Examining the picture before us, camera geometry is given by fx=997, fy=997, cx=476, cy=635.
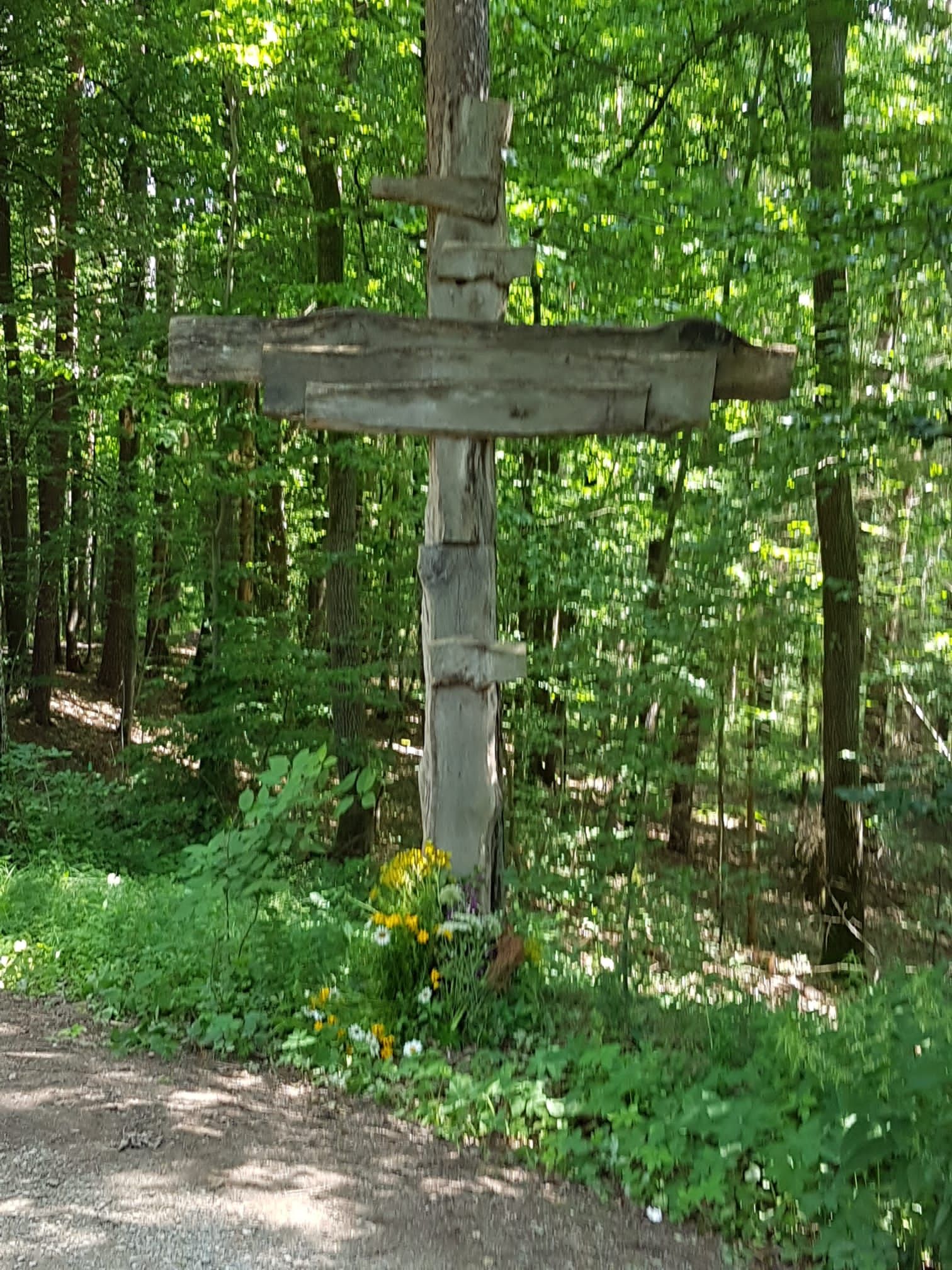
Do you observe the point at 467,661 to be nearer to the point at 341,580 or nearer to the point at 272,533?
the point at 341,580

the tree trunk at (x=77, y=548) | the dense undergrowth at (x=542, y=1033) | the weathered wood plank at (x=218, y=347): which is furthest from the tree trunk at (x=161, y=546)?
the weathered wood plank at (x=218, y=347)

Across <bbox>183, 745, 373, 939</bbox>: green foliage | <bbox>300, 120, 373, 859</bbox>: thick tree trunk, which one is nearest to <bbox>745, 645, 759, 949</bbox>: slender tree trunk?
<bbox>300, 120, 373, 859</bbox>: thick tree trunk

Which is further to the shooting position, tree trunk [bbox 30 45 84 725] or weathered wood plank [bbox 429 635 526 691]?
tree trunk [bbox 30 45 84 725]

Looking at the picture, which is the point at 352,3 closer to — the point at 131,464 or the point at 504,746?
the point at 131,464

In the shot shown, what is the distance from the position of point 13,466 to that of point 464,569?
9.00 metres

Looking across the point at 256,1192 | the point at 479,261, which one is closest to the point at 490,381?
the point at 479,261

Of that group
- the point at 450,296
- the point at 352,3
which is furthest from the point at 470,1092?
the point at 352,3

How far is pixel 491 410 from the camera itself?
4816 millimetres

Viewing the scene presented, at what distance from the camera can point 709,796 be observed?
11773 mm

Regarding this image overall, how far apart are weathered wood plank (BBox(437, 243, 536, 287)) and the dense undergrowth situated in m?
2.52

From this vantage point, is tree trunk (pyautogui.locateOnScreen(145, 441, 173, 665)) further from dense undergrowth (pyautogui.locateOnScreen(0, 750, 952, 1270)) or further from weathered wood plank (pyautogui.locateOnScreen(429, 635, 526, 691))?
weathered wood plank (pyautogui.locateOnScreen(429, 635, 526, 691))

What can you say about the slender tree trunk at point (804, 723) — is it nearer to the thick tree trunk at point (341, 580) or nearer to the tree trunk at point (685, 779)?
the tree trunk at point (685, 779)

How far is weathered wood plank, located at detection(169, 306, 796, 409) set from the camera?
470 centimetres

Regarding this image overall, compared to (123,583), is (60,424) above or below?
above
